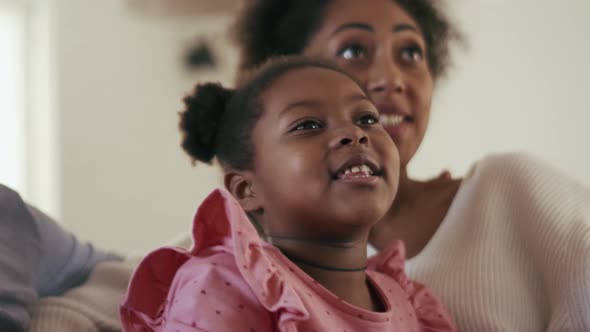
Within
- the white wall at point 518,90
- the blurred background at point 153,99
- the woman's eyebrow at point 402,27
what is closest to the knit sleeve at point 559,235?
the woman's eyebrow at point 402,27

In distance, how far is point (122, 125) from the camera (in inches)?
105

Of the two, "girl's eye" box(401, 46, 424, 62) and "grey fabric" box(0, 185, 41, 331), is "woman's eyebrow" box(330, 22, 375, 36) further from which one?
"grey fabric" box(0, 185, 41, 331)

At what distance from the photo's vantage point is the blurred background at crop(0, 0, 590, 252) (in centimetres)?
236

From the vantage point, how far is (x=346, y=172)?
0.76 meters

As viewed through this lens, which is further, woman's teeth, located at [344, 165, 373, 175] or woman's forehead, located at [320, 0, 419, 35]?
woman's forehead, located at [320, 0, 419, 35]

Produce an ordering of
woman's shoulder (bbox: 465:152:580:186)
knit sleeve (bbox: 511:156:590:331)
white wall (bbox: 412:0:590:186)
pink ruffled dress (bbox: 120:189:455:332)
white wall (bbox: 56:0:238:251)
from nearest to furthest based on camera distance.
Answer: pink ruffled dress (bbox: 120:189:455:332) → knit sleeve (bbox: 511:156:590:331) → woman's shoulder (bbox: 465:152:580:186) → white wall (bbox: 412:0:590:186) → white wall (bbox: 56:0:238:251)

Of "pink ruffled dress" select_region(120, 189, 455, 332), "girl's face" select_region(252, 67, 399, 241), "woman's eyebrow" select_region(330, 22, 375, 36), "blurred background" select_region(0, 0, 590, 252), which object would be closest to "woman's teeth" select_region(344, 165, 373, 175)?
"girl's face" select_region(252, 67, 399, 241)

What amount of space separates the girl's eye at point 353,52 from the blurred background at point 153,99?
1.26 metres

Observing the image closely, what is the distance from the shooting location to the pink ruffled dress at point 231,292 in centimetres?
65

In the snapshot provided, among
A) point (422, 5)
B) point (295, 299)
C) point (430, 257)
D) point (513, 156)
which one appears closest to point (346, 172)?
point (295, 299)

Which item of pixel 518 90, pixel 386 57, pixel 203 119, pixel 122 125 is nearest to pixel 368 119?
pixel 203 119

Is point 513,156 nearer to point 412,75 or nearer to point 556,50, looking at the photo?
point 412,75

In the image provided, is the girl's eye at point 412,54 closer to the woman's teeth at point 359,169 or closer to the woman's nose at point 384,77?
the woman's nose at point 384,77

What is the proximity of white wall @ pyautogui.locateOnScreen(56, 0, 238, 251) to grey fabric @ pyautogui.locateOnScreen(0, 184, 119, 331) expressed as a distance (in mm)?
1722
